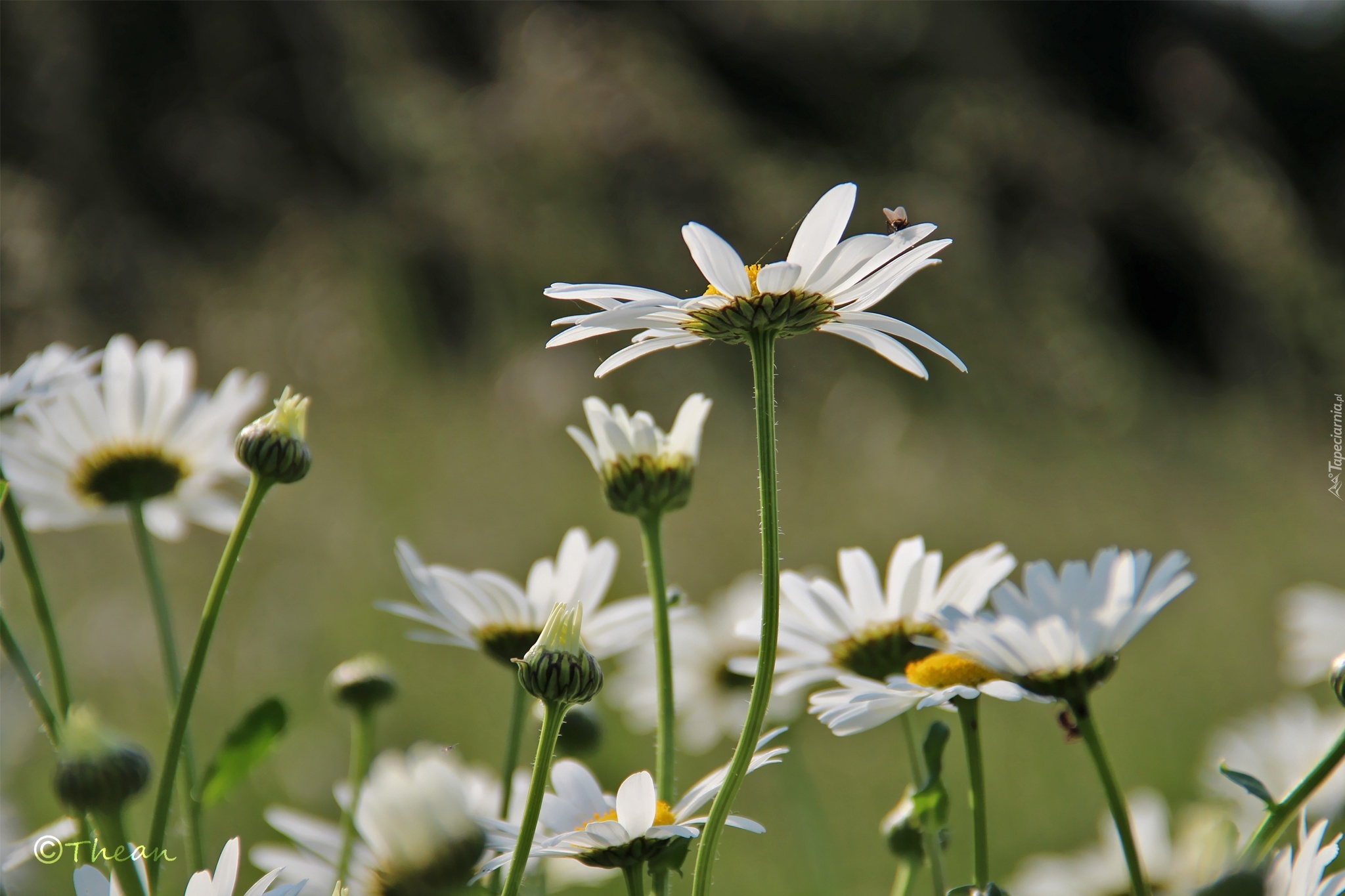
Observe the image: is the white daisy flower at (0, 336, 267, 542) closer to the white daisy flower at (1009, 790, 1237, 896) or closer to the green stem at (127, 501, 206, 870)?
the green stem at (127, 501, 206, 870)

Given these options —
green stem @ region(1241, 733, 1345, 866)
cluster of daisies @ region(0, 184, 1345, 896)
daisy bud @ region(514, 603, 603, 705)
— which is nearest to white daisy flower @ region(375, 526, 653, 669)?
cluster of daisies @ region(0, 184, 1345, 896)

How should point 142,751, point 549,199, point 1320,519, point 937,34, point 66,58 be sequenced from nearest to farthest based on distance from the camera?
point 142,751 → point 1320,519 → point 66,58 → point 549,199 → point 937,34

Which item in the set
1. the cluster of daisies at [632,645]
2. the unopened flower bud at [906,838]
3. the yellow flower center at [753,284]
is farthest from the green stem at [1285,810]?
the yellow flower center at [753,284]

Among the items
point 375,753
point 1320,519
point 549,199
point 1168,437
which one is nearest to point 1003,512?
point 1168,437

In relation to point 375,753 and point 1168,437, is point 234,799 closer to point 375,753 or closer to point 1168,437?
point 375,753

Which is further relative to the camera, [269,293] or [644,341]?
[269,293]
